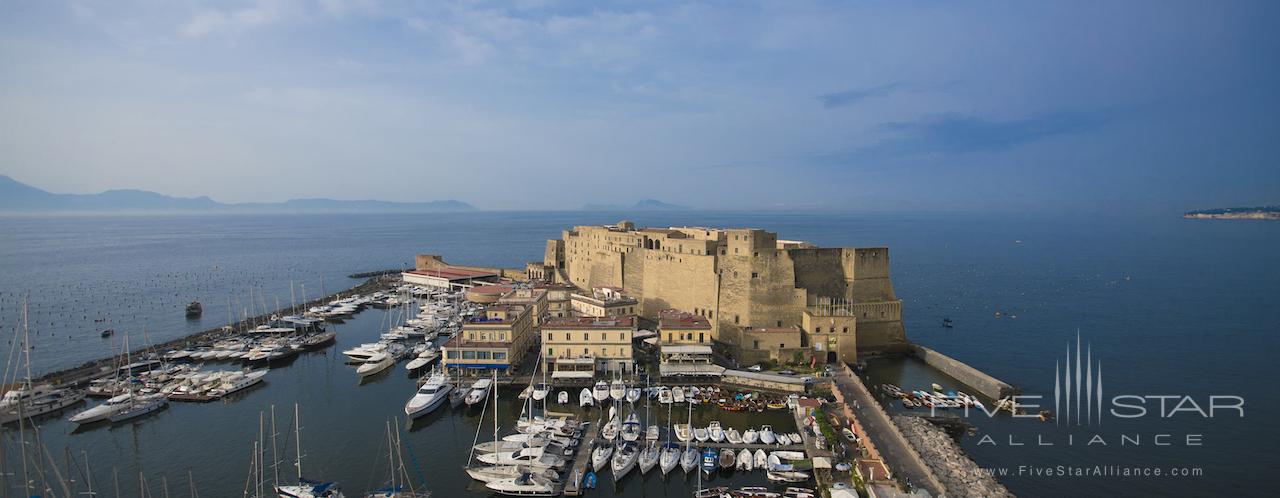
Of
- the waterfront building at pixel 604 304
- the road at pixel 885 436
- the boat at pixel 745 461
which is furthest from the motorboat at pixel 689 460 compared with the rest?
the waterfront building at pixel 604 304

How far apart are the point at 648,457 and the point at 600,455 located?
5.89 ft

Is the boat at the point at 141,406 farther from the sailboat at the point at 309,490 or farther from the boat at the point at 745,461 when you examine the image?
the boat at the point at 745,461

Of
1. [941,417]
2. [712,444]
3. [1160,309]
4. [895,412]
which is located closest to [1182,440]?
[941,417]

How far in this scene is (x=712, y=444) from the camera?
24.8m

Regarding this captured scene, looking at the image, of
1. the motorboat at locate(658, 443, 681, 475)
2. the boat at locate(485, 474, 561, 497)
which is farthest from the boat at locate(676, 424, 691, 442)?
the boat at locate(485, 474, 561, 497)

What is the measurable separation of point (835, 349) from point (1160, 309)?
38796mm

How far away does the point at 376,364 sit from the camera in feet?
119

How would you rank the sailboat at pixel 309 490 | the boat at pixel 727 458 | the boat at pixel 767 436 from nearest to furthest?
the sailboat at pixel 309 490 < the boat at pixel 727 458 < the boat at pixel 767 436

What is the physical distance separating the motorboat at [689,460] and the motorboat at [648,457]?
963 mm

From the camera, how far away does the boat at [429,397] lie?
28.7 metres

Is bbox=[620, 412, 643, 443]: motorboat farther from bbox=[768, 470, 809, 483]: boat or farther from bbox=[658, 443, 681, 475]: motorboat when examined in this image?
bbox=[768, 470, 809, 483]: boat

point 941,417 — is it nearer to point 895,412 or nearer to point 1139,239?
point 895,412

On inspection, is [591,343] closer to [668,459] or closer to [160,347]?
[668,459]

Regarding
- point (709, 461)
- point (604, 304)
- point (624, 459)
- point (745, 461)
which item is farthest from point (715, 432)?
point (604, 304)
